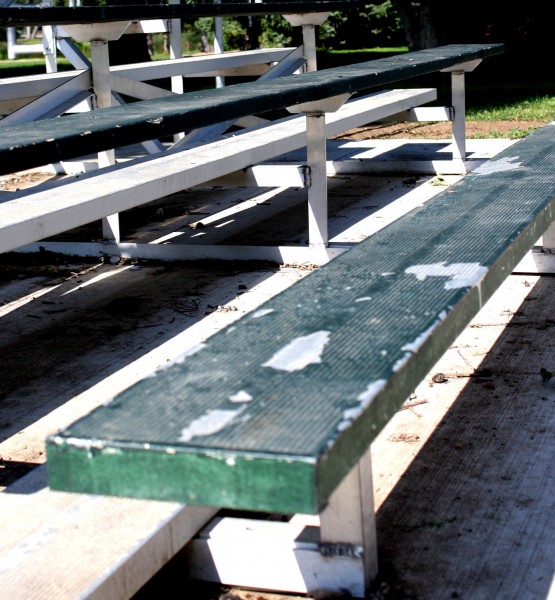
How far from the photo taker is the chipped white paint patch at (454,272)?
2.30 meters

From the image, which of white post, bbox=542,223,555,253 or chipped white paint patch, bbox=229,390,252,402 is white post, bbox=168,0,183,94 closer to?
white post, bbox=542,223,555,253

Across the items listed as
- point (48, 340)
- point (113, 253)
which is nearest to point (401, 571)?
point (48, 340)

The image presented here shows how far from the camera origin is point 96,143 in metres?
2.74

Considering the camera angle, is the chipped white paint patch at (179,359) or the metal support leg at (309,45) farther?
the metal support leg at (309,45)

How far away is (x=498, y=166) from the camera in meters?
3.98

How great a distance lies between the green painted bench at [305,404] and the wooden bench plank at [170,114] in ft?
2.27

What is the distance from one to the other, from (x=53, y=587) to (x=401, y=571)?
702 mm

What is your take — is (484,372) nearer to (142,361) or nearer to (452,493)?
(452,493)

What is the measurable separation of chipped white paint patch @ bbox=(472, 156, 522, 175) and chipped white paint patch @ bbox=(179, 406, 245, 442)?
242 cm

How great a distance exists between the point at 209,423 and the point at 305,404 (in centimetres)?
15

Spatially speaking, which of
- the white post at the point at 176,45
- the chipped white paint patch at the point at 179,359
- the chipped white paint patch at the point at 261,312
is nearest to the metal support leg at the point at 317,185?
the chipped white paint patch at the point at 261,312

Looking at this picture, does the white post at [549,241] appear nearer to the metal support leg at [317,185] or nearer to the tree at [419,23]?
the metal support leg at [317,185]

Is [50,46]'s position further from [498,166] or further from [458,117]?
[498,166]

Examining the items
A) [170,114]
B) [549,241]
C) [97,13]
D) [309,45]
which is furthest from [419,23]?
[170,114]
